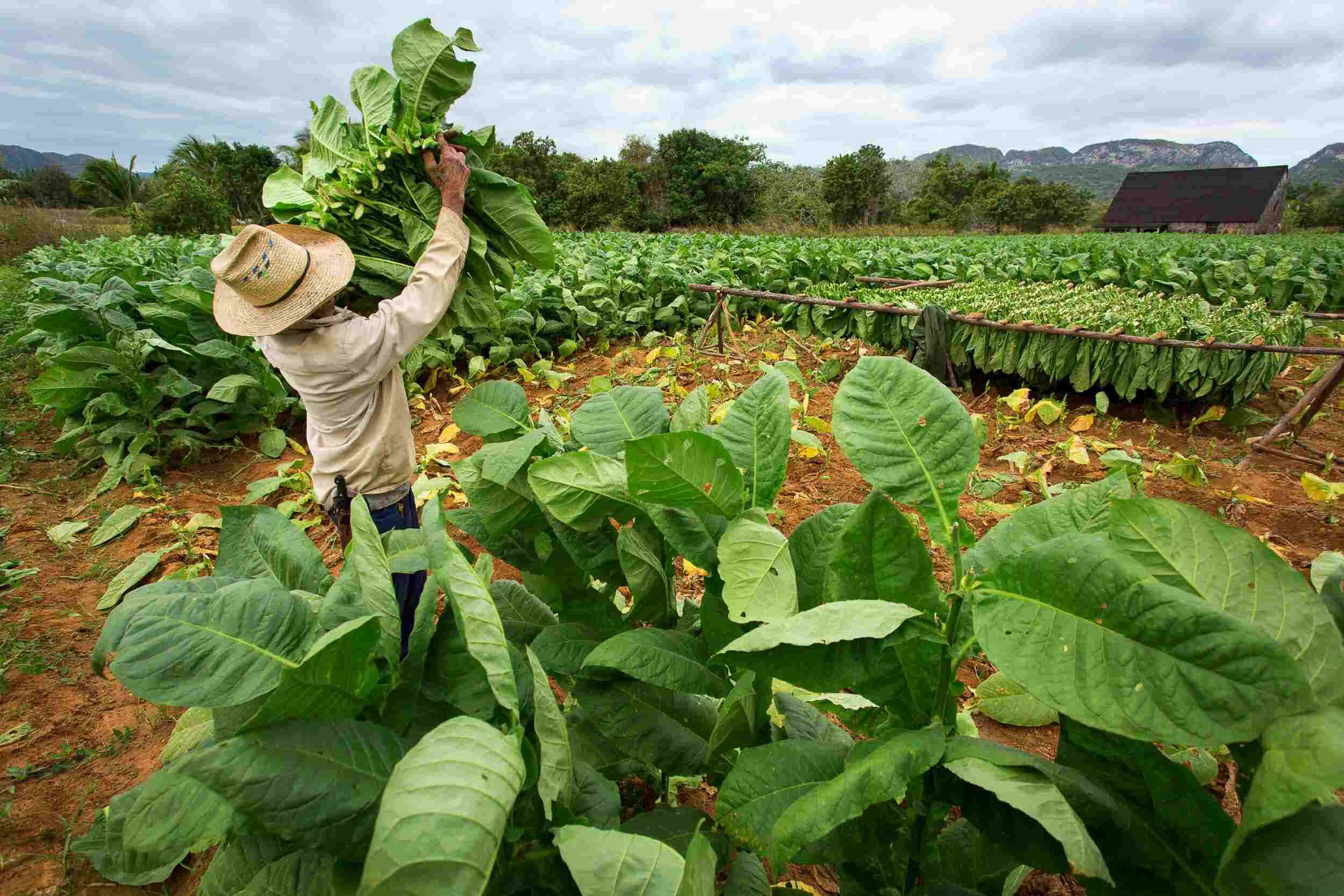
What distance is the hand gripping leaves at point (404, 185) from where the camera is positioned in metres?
2.33

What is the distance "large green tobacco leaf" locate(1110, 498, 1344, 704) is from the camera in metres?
0.61

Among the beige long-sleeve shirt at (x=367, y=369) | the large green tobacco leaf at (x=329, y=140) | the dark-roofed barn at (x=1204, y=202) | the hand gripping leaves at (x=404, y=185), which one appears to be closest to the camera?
the hand gripping leaves at (x=404, y=185)

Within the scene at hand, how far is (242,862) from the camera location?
88 centimetres

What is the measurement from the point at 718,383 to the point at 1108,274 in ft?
27.8

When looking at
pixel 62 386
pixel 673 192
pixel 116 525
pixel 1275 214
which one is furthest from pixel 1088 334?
pixel 1275 214

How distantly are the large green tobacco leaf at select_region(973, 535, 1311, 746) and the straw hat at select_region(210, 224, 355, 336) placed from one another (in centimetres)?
241

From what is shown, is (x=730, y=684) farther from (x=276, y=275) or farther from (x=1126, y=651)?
(x=276, y=275)

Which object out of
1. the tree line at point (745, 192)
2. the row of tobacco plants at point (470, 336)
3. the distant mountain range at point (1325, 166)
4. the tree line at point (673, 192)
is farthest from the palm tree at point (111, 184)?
the distant mountain range at point (1325, 166)

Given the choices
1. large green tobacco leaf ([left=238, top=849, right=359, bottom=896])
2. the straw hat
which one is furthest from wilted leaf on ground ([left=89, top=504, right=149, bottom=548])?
large green tobacco leaf ([left=238, top=849, right=359, bottom=896])

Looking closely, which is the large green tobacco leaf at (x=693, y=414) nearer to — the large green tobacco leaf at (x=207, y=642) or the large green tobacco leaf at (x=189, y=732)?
the large green tobacco leaf at (x=207, y=642)

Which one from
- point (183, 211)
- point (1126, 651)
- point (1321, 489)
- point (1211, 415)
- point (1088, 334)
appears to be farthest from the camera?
point (183, 211)

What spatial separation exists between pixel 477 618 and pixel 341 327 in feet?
7.11

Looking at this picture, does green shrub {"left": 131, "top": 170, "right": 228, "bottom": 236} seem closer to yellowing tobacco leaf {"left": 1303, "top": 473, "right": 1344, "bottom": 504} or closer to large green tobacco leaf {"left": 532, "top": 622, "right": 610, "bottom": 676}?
large green tobacco leaf {"left": 532, "top": 622, "right": 610, "bottom": 676}

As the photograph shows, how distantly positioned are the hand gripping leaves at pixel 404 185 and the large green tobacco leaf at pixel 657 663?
74.9 inches
